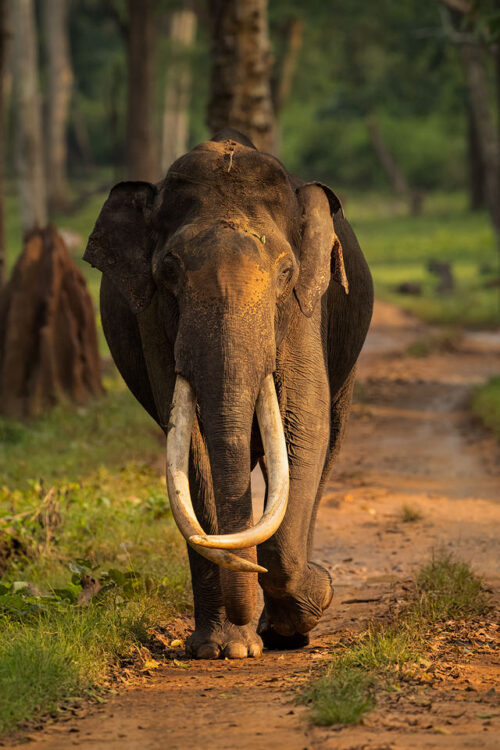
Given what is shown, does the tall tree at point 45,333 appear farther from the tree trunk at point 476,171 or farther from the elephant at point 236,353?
the tree trunk at point 476,171

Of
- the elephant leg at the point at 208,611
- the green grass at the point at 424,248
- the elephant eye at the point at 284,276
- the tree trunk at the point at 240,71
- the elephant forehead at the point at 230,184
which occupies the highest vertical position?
the tree trunk at the point at 240,71

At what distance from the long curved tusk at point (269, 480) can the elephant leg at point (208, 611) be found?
0.59 meters

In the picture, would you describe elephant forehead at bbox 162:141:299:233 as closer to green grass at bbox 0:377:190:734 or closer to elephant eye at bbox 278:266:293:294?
elephant eye at bbox 278:266:293:294

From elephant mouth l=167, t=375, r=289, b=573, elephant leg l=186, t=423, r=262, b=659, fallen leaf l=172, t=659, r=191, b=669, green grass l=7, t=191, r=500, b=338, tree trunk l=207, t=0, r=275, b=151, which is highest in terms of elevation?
tree trunk l=207, t=0, r=275, b=151

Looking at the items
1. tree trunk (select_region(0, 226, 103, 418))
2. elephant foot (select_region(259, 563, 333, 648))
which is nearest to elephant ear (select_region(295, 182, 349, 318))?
elephant foot (select_region(259, 563, 333, 648))

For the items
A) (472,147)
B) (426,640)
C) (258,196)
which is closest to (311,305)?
(258,196)

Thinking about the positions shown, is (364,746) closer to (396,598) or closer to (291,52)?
(396,598)

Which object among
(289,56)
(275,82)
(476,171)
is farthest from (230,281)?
(476,171)

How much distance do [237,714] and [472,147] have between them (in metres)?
39.3

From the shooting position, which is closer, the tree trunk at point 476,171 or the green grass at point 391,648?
the green grass at point 391,648

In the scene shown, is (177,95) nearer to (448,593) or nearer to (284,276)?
(448,593)

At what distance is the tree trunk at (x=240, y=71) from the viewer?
543 inches

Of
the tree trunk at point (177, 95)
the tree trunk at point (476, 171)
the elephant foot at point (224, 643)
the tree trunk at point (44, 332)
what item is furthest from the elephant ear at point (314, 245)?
the tree trunk at point (476, 171)

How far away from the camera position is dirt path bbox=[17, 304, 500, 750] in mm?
4273
